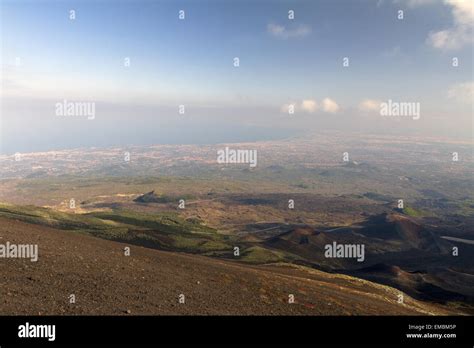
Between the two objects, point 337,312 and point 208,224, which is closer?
point 337,312

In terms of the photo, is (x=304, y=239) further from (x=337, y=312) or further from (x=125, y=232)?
(x=337, y=312)
